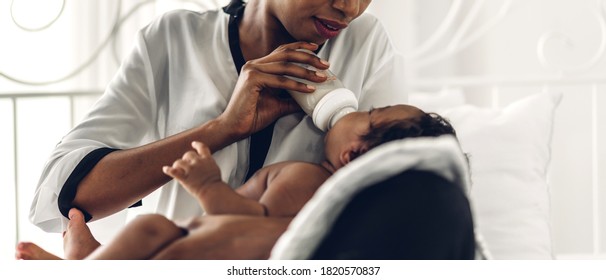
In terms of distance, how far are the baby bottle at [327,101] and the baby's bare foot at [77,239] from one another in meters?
0.36

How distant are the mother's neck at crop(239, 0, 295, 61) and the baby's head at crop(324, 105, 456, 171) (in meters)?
0.23

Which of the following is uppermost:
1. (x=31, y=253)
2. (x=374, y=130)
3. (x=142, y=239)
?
(x=374, y=130)

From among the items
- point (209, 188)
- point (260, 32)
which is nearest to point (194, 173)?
point (209, 188)

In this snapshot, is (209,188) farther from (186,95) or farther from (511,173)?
(511,173)

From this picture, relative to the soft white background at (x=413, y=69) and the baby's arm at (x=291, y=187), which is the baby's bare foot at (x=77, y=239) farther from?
the soft white background at (x=413, y=69)

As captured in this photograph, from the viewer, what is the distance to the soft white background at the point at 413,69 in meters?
1.49

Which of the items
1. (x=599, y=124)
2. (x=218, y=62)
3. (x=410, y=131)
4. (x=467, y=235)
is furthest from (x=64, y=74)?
(x=599, y=124)

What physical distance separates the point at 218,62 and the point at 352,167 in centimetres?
41

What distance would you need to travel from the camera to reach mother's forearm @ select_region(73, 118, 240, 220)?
1.00 meters

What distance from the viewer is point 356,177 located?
765mm

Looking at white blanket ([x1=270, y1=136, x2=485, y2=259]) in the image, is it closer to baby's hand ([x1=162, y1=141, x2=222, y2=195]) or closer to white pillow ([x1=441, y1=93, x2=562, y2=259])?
baby's hand ([x1=162, y1=141, x2=222, y2=195])

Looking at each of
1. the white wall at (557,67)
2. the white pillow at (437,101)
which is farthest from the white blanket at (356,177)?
the white wall at (557,67)

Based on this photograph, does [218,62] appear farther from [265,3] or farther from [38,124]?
[38,124]

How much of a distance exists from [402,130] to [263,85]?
0.78 feet
